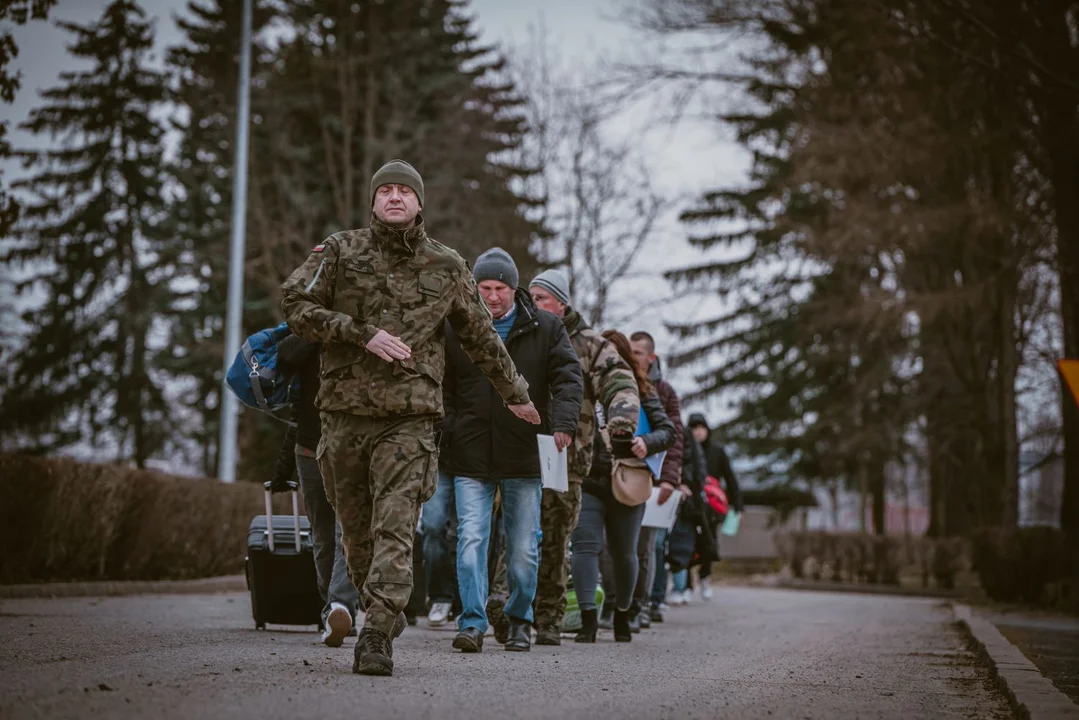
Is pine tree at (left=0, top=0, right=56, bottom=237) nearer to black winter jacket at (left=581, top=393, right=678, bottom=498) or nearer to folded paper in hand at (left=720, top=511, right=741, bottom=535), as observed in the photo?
black winter jacket at (left=581, top=393, right=678, bottom=498)

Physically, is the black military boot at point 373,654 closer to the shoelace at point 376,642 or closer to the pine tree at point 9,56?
the shoelace at point 376,642

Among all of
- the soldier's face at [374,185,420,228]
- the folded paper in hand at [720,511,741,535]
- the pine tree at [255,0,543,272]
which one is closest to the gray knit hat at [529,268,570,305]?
the soldier's face at [374,185,420,228]

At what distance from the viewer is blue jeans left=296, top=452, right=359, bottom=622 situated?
8031 millimetres

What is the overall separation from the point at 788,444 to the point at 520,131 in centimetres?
1593

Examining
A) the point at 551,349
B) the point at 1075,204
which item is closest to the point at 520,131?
the point at 1075,204

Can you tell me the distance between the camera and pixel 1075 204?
1722 cm

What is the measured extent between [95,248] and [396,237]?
37720mm

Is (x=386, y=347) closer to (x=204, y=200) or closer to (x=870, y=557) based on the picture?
(x=870, y=557)

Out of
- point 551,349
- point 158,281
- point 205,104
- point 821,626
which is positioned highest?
point 205,104

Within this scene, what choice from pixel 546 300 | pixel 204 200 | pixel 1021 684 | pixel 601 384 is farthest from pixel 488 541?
pixel 204 200

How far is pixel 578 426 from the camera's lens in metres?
8.92

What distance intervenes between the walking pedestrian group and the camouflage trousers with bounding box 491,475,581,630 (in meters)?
0.01

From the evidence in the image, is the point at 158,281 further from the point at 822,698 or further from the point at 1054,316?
the point at 822,698

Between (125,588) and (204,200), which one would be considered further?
(204,200)
